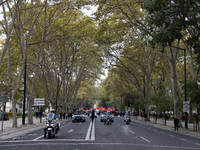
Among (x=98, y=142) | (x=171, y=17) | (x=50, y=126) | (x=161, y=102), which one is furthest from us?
(x=161, y=102)

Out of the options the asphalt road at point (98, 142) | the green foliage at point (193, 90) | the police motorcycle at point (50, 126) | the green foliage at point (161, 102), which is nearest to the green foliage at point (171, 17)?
the asphalt road at point (98, 142)

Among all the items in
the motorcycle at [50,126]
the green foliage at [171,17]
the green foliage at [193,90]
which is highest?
the green foliage at [171,17]

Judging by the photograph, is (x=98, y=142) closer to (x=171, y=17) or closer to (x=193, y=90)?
(x=171, y=17)

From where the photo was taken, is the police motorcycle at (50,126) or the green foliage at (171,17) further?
the green foliage at (171,17)

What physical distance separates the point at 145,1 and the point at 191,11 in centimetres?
325

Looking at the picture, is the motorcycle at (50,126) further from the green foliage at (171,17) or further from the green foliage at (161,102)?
the green foliage at (161,102)

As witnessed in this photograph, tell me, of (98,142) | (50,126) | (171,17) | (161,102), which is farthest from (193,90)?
(50,126)

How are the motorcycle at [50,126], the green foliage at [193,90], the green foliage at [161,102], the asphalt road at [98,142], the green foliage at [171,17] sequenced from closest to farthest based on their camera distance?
the asphalt road at [98,142] < the motorcycle at [50,126] < the green foliage at [171,17] < the green foliage at [193,90] < the green foliage at [161,102]

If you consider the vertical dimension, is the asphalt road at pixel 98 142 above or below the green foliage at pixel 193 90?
below

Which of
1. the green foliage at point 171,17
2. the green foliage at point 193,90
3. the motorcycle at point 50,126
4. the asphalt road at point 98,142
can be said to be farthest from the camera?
the green foliage at point 193,90

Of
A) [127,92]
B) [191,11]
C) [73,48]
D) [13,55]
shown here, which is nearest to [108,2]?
[191,11]

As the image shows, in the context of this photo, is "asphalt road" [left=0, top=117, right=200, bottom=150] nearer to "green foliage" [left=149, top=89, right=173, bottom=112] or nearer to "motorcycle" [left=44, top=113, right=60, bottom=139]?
"motorcycle" [left=44, top=113, right=60, bottom=139]

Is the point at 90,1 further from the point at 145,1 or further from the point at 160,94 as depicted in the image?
the point at 160,94

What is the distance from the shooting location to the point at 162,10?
50.9 ft
